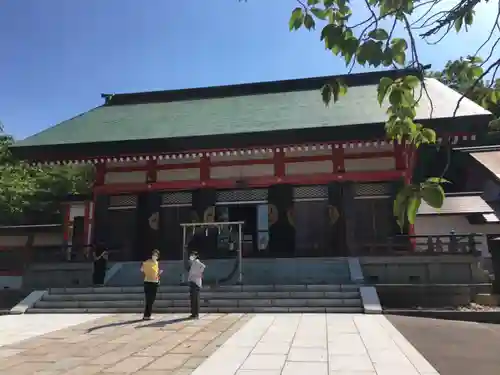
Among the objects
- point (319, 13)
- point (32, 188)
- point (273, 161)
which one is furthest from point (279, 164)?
point (32, 188)

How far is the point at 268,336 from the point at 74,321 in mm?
4752

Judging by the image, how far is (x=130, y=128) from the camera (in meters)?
16.6

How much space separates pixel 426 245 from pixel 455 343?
6821mm

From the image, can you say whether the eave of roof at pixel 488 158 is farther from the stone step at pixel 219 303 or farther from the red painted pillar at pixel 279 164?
the stone step at pixel 219 303

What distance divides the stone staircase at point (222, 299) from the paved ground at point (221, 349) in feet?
5.08

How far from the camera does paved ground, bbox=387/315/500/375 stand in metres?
5.17

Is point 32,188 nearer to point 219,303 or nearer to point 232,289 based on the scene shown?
point 232,289

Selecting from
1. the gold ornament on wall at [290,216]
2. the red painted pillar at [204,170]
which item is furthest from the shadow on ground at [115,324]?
the red painted pillar at [204,170]

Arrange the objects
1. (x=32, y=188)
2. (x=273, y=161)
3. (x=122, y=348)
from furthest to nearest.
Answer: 1. (x=32, y=188)
2. (x=273, y=161)
3. (x=122, y=348)

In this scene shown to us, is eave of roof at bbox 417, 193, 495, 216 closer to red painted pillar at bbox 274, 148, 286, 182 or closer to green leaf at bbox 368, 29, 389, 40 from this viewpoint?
red painted pillar at bbox 274, 148, 286, 182

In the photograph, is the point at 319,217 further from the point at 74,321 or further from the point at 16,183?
the point at 16,183

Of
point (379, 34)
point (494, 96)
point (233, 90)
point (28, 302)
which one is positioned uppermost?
point (233, 90)

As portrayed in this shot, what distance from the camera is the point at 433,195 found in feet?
6.07

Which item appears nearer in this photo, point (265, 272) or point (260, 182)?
point (265, 272)
